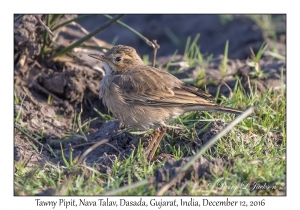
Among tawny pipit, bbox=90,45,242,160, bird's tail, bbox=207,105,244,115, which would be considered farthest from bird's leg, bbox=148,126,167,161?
bird's tail, bbox=207,105,244,115

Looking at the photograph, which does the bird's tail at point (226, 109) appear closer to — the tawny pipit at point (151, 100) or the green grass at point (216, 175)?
the tawny pipit at point (151, 100)

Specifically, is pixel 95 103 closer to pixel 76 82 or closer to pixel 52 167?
pixel 76 82

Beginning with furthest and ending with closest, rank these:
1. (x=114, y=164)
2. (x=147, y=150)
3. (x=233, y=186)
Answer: (x=147, y=150), (x=114, y=164), (x=233, y=186)

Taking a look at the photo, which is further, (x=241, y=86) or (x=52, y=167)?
(x=241, y=86)

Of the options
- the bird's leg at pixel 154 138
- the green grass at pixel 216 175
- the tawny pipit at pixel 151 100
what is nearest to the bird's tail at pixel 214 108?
the tawny pipit at pixel 151 100

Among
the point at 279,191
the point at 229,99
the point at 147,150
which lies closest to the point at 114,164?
the point at 147,150

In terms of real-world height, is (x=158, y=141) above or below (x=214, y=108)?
below

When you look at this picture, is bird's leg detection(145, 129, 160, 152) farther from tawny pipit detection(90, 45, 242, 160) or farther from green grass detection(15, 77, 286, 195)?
green grass detection(15, 77, 286, 195)

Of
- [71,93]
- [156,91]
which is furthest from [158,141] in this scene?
[71,93]

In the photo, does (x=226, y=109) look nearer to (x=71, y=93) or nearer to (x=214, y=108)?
(x=214, y=108)
